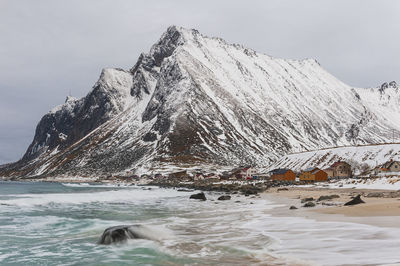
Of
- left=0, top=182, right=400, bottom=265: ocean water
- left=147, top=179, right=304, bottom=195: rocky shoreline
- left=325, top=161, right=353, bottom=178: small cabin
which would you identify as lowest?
left=147, top=179, right=304, bottom=195: rocky shoreline

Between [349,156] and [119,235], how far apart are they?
5773 inches

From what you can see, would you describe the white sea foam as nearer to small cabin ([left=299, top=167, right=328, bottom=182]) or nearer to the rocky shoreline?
the rocky shoreline

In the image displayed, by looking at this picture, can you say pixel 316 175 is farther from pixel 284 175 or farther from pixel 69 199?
pixel 69 199

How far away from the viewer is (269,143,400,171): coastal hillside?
136000 millimetres

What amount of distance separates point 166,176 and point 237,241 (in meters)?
179

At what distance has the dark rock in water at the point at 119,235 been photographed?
20797mm

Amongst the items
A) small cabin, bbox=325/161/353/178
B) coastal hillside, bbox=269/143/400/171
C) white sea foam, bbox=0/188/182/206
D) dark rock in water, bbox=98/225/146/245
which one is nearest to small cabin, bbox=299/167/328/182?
small cabin, bbox=325/161/353/178

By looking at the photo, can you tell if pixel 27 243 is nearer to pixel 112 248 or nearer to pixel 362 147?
pixel 112 248

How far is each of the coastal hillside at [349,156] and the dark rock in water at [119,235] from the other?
130 m

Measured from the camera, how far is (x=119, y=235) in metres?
21.0

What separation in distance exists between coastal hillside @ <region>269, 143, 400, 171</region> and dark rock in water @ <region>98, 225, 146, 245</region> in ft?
428

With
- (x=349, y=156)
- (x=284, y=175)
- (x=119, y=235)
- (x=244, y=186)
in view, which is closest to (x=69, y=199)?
(x=244, y=186)

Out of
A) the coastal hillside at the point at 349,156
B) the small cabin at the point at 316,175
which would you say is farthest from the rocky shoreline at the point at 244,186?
the coastal hillside at the point at 349,156

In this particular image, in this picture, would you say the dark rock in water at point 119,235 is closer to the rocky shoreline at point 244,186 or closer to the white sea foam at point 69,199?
the white sea foam at point 69,199
